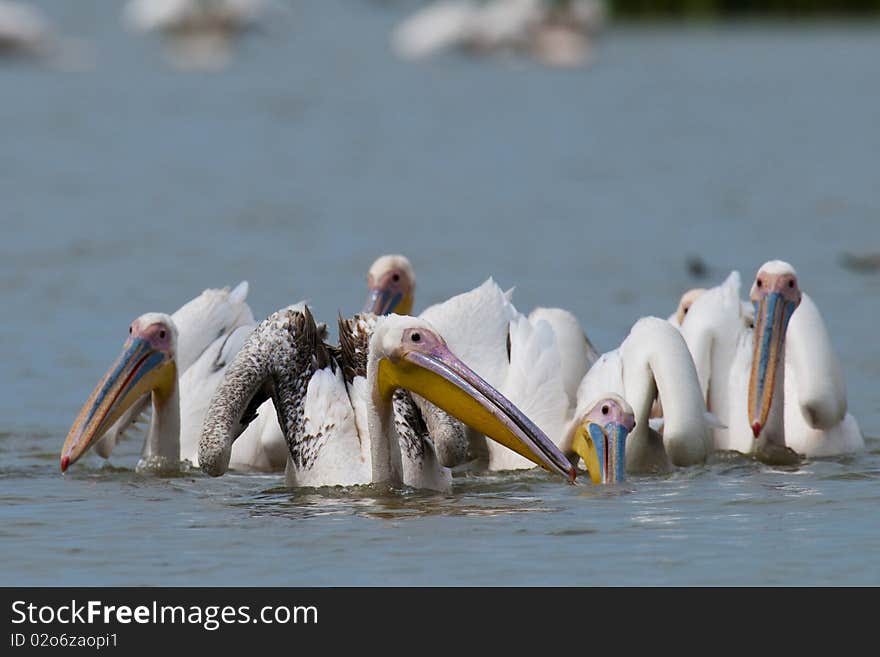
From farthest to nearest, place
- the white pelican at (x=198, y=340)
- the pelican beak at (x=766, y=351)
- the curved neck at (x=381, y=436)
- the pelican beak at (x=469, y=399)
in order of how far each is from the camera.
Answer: the white pelican at (x=198, y=340) < the pelican beak at (x=766, y=351) < the curved neck at (x=381, y=436) < the pelican beak at (x=469, y=399)

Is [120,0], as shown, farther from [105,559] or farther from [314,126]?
[105,559]

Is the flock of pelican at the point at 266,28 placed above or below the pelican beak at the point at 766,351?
above

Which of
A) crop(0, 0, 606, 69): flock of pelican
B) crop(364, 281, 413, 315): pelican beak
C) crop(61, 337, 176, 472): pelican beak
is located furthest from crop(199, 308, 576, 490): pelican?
crop(0, 0, 606, 69): flock of pelican

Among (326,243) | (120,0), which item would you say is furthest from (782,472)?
(120,0)

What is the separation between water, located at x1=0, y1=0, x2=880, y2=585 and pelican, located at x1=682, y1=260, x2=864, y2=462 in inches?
7.0

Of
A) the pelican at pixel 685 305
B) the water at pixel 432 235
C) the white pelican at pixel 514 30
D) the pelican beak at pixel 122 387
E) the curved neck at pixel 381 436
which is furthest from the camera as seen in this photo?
the white pelican at pixel 514 30

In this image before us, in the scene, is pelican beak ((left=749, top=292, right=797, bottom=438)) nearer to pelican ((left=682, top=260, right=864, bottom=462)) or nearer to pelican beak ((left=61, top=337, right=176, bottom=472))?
pelican ((left=682, top=260, right=864, bottom=462))

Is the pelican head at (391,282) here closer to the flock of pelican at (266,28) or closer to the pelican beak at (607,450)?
the pelican beak at (607,450)

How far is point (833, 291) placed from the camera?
12062 millimetres

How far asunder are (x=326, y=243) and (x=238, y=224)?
1305 mm

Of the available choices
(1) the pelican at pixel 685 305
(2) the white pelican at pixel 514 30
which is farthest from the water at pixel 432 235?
(1) the pelican at pixel 685 305

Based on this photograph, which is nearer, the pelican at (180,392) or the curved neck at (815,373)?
the pelican at (180,392)

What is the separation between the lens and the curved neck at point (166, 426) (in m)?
7.57

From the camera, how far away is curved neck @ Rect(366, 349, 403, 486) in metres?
6.71
